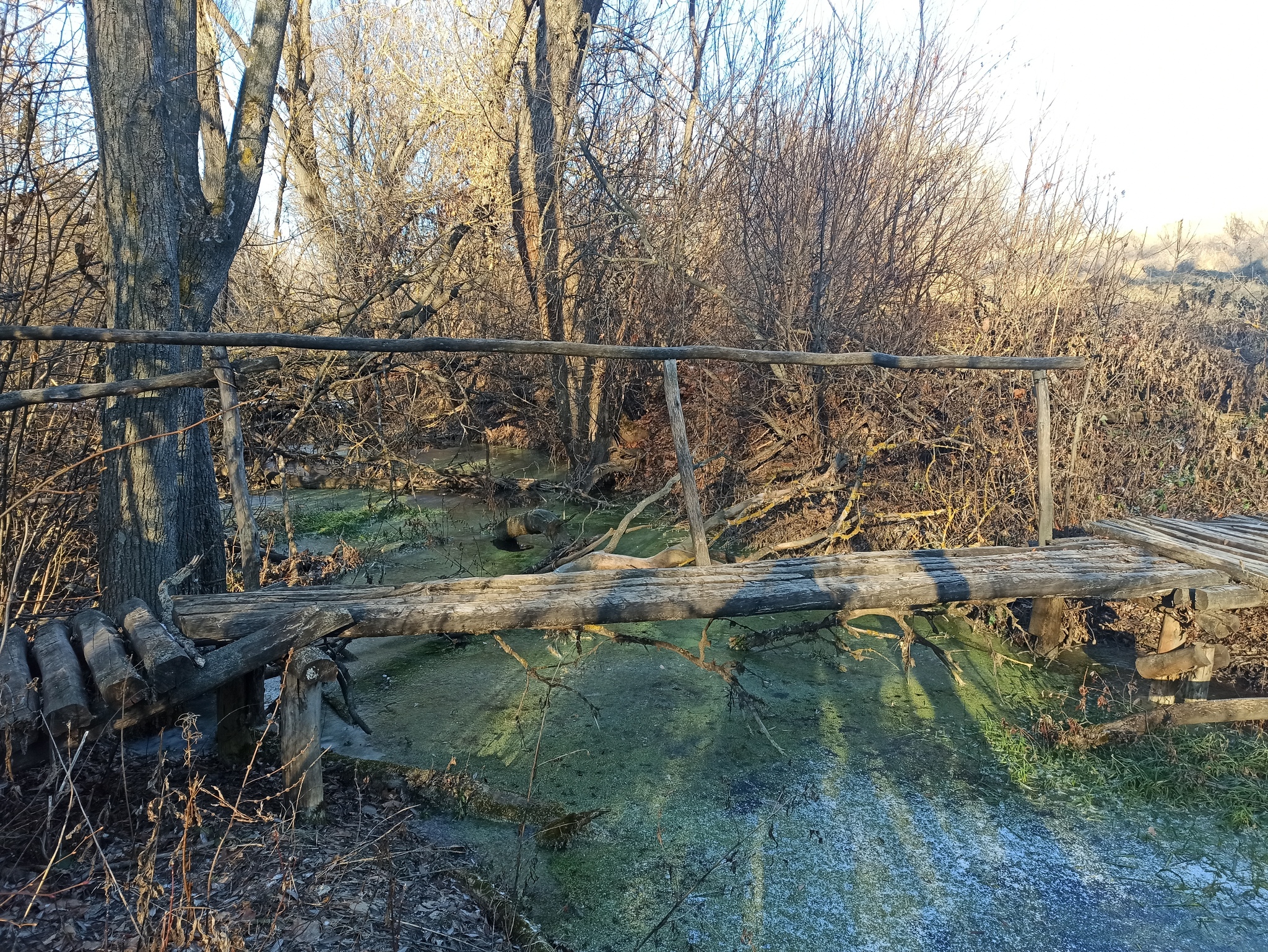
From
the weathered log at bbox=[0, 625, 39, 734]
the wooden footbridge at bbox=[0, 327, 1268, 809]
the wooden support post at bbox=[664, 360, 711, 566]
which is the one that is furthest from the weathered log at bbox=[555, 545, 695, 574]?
the weathered log at bbox=[0, 625, 39, 734]

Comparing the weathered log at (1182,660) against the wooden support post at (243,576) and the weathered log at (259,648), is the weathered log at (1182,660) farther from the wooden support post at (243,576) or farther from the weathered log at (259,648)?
the wooden support post at (243,576)

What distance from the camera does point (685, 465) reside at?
186 inches

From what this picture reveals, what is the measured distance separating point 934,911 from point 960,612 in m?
3.71

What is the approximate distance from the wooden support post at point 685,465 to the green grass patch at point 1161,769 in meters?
1.99

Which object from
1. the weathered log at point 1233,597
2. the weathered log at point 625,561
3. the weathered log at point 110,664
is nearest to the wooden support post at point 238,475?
the weathered log at point 110,664

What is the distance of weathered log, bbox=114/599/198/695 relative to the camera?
320 cm

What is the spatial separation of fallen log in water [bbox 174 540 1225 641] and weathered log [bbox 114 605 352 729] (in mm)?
134

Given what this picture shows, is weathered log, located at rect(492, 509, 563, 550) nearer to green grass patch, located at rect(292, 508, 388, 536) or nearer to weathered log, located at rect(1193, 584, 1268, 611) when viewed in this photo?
green grass patch, located at rect(292, 508, 388, 536)

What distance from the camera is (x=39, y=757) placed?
2.97 meters

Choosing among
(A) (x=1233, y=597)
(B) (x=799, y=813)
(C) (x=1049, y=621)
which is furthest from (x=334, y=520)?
(A) (x=1233, y=597)

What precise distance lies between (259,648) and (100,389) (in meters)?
1.42

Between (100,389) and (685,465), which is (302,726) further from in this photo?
(685,465)

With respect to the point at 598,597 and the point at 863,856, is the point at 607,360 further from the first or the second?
the point at 863,856

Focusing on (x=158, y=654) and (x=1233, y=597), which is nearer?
(x=158, y=654)
